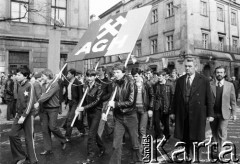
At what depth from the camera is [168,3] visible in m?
29.0

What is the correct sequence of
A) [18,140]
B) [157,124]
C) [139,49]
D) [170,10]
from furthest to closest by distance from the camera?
1. [139,49]
2. [170,10]
3. [157,124]
4. [18,140]

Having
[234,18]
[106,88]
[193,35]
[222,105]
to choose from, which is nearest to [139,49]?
[193,35]

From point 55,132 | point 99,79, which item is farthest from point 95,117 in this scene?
point 55,132

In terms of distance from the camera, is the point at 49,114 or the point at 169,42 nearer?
the point at 49,114

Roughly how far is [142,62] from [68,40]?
14.9m

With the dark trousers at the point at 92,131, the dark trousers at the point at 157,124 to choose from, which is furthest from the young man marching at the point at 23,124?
the dark trousers at the point at 157,124

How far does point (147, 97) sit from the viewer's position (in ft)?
21.9

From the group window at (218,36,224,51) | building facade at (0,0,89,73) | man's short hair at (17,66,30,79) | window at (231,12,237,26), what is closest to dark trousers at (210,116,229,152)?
man's short hair at (17,66,30,79)

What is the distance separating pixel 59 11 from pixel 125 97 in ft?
55.9

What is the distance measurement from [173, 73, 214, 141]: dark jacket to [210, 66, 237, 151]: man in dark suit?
0.97 metres

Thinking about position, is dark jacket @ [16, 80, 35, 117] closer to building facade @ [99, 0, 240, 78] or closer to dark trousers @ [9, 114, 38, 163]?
dark trousers @ [9, 114, 38, 163]

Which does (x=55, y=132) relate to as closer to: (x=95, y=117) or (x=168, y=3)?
(x=95, y=117)

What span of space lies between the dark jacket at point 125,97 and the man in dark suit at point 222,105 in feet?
7.18

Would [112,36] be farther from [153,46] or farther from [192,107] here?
[153,46]
